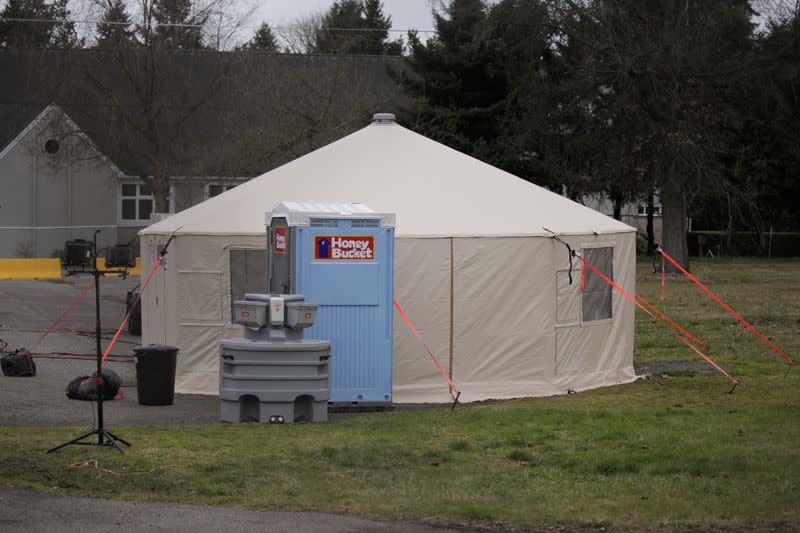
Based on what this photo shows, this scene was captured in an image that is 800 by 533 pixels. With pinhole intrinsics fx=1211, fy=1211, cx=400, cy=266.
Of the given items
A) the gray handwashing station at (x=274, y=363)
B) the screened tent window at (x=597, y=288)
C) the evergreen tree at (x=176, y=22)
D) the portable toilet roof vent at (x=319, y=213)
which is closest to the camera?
the gray handwashing station at (x=274, y=363)

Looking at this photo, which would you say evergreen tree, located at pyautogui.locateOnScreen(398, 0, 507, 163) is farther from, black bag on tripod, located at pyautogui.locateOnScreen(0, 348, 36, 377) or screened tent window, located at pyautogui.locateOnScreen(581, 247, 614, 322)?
black bag on tripod, located at pyautogui.locateOnScreen(0, 348, 36, 377)

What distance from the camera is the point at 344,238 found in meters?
13.5

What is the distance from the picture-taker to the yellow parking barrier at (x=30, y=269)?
122 feet

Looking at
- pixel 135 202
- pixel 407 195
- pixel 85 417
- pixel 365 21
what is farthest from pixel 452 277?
pixel 365 21

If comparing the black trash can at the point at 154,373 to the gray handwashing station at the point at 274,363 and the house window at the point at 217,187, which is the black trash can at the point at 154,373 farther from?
the house window at the point at 217,187

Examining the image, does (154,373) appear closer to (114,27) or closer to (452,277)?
(452,277)

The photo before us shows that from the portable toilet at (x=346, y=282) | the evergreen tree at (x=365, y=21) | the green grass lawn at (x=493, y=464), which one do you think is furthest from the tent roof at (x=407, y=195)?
the evergreen tree at (x=365, y=21)

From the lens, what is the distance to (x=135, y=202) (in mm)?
46281

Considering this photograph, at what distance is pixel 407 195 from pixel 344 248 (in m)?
2.70

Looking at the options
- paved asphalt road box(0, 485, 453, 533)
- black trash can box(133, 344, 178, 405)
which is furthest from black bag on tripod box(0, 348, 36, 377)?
paved asphalt road box(0, 485, 453, 533)

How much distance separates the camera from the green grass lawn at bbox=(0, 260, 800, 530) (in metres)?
8.49

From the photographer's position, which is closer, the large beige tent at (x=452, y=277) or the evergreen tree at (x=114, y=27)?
the large beige tent at (x=452, y=277)

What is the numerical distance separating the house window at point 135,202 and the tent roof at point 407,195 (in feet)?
97.8

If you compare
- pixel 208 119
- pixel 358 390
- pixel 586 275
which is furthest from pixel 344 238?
pixel 208 119
